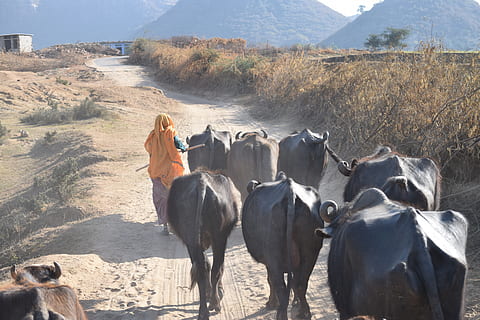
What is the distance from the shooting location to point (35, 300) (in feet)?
9.83

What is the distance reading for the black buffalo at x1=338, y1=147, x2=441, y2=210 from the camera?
4.68m

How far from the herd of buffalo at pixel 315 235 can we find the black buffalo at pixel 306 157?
17 millimetres

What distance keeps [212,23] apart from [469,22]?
98.0 m

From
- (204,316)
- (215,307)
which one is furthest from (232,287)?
(204,316)

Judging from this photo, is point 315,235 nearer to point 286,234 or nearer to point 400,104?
point 286,234

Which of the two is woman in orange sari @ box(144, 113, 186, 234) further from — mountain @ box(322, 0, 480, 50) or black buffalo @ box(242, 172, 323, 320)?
mountain @ box(322, 0, 480, 50)

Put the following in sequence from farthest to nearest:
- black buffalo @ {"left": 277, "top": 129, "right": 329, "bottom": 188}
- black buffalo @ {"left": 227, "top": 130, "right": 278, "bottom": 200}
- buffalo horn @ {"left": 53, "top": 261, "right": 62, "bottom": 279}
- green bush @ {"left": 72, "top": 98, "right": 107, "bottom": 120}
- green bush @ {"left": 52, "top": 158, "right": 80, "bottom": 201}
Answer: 1. green bush @ {"left": 72, "top": 98, "right": 107, "bottom": 120}
2. green bush @ {"left": 52, "top": 158, "right": 80, "bottom": 201}
3. black buffalo @ {"left": 277, "top": 129, "right": 329, "bottom": 188}
4. black buffalo @ {"left": 227, "top": 130, "right": 278, "bottom": 200}
5. buffalo horn @ {"left": 53, "top": 261, "right": 62, "bottom": 279}

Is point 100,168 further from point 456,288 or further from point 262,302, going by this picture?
point 456,288

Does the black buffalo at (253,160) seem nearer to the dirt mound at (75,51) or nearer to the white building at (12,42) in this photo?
the dirt mound at (75,51)

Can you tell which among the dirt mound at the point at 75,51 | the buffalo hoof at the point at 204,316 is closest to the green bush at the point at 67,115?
the buffalo hoof at the point at 204,316

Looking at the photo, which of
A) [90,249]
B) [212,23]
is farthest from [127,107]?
[212,23]

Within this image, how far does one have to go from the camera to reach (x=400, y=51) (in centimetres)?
1037

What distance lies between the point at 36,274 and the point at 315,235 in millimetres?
2561

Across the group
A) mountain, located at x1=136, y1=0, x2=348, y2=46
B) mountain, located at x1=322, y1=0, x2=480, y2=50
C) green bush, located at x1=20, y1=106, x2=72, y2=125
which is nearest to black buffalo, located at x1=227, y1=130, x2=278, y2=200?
green bush, located at x1=20, y1=106, x2=72, y2=125
